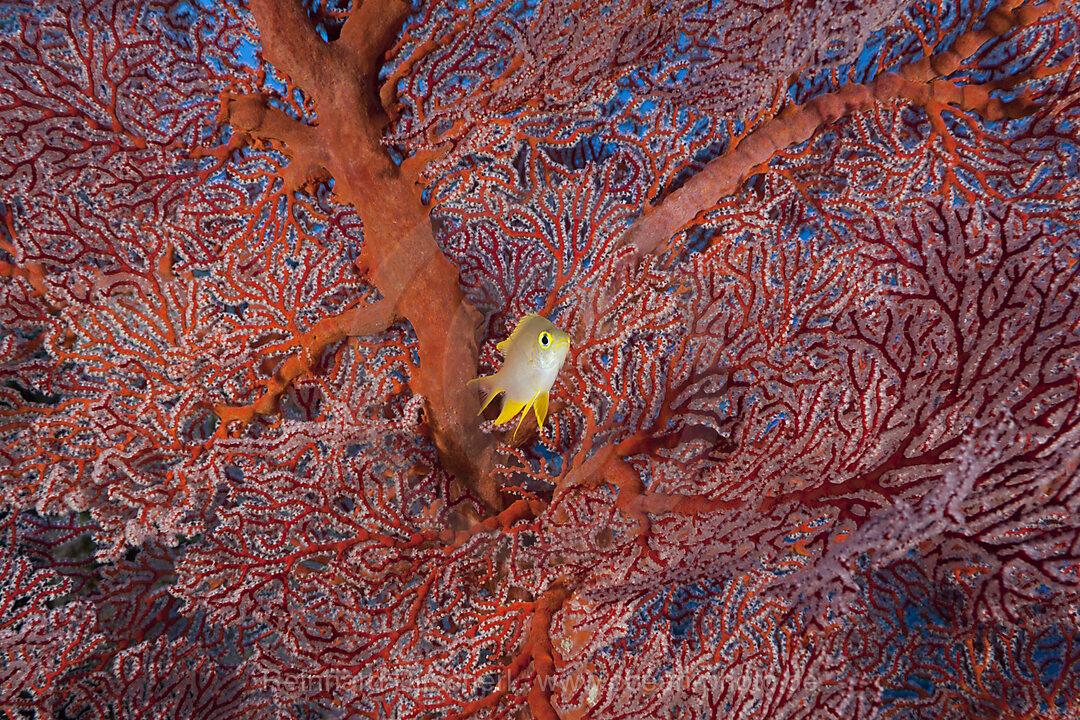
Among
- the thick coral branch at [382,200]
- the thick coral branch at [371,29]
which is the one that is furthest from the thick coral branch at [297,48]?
the thick coral branch at [371,29]

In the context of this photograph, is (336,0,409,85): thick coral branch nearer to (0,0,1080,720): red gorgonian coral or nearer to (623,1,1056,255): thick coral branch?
(0,0,1080,720): red gorgonian coral

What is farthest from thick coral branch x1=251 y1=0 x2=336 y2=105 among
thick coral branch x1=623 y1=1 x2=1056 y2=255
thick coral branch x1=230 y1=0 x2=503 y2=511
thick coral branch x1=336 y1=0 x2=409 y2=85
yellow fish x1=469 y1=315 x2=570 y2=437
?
thick coral branch x1=623 y1=1 x2=1056 y2=255

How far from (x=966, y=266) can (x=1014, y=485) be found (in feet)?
3.13

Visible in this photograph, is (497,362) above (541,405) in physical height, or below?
above

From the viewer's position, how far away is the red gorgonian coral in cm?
215

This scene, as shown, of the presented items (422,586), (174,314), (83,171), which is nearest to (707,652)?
(422,586)

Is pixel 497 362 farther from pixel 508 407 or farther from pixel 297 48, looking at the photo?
pixel 297 48

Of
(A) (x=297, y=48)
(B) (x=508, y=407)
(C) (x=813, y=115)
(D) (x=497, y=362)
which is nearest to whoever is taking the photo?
(B) (x=508, y=407)

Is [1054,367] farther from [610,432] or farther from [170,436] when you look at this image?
[170,436]

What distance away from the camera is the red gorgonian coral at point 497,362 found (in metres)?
2.15

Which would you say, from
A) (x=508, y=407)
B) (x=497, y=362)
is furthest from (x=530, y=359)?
(x=497, y=362)

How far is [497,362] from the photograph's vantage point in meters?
2.53

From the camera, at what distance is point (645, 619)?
314cm

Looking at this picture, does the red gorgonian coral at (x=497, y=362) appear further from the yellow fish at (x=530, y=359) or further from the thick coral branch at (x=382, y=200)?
the yellow fish at (x=530, y=359)
